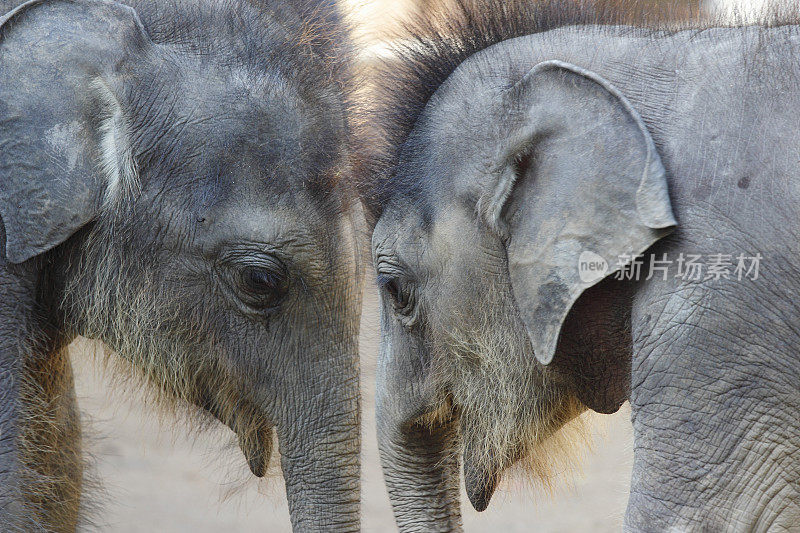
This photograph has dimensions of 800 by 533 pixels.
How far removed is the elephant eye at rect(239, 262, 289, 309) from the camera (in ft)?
9.22

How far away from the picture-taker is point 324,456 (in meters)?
2.85

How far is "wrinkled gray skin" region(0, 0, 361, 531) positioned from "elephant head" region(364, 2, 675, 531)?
20cm

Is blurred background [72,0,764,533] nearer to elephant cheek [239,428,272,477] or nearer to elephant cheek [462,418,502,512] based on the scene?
elephant cheek [239,428,272,477]

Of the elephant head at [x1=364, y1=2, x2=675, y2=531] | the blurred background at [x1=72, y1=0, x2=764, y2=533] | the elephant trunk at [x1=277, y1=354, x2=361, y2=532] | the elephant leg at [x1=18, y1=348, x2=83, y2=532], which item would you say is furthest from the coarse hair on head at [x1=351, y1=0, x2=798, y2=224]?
the blurred background at [x1=72, y1=0, x2=764, y2=533]

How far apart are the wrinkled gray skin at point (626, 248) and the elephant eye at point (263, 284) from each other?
11.8 inches

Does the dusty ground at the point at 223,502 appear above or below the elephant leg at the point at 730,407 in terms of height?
below

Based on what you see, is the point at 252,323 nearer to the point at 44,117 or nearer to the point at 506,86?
the point at 44,117

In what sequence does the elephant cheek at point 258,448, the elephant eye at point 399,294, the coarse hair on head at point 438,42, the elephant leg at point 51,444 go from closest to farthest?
the coarse hair on head at point 438,42
the elephant eye at point 399,294
the elephant leg at point 51,444
the elephant cheek at point 258,448

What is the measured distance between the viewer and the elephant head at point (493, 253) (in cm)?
213

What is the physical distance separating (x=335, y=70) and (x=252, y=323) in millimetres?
761

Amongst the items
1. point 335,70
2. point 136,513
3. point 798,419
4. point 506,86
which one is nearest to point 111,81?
point 335,70

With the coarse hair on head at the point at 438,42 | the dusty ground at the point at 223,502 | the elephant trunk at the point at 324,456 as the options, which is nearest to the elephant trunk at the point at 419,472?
the elephant trunk at the point at 324,456

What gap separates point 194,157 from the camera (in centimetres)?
280

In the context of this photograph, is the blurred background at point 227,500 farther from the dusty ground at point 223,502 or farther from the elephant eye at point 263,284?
the elephant eye at point 263,284
